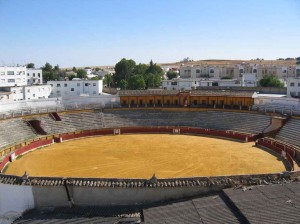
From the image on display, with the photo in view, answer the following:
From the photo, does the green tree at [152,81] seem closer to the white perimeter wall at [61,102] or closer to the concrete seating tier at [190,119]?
the white perimeter wall at [61,102]

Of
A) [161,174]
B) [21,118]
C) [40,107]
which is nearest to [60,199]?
[161,174]

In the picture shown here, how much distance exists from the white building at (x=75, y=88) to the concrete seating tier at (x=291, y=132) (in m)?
38.4

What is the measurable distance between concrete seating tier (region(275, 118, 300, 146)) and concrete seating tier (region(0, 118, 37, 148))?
30.4 m

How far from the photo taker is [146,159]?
3481cm

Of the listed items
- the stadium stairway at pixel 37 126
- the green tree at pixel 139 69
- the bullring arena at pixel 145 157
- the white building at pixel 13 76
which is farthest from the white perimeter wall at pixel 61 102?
the green tree at pixel 139 69

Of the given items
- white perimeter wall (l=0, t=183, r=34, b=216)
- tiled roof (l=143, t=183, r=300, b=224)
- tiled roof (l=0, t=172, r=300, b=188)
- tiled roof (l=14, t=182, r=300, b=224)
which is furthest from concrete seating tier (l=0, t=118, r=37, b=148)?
tiled roof (l=143, t=183, r=300, b=224)

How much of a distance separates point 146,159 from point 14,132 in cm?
1810

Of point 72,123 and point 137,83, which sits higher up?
point 137,83

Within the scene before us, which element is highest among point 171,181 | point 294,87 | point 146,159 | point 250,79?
point 250,79

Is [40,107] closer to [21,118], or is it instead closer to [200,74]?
[21,118]

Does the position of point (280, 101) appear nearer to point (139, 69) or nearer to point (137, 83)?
point (137, 83)

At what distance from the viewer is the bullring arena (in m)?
21.3

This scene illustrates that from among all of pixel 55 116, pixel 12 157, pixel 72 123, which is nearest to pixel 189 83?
pixel 72 123

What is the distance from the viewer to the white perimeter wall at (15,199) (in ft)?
70.9
